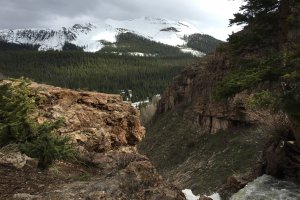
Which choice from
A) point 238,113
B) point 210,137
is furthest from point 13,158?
point 210,137

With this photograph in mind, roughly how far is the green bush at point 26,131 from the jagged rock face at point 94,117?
646 centimetres

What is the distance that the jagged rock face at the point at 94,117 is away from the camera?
21188 mm

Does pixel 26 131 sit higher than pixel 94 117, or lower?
higher

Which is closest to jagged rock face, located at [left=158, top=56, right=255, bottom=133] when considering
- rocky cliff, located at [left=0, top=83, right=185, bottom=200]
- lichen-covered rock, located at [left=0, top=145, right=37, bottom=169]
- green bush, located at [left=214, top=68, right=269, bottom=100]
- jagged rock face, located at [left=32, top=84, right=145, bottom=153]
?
jagged rock face, located at [left=32, top=84, right=145, bottom=153]

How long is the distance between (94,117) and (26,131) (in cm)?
1011

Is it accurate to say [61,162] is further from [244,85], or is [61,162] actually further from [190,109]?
[190,109]

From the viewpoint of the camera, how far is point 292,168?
47.0ft

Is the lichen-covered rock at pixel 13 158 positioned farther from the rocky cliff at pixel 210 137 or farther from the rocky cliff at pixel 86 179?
the rocky cliff at pixel 210 137

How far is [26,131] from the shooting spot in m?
12.9

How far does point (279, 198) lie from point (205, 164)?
3965cm

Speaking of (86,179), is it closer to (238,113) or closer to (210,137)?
(238,113)

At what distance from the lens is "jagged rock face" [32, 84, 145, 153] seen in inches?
834

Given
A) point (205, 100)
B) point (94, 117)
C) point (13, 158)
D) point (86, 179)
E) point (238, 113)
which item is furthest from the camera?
point (205, 100)

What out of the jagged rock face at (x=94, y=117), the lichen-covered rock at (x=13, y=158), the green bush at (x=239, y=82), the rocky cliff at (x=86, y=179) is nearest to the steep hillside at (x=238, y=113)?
the green bush at (x=239, y=82)
